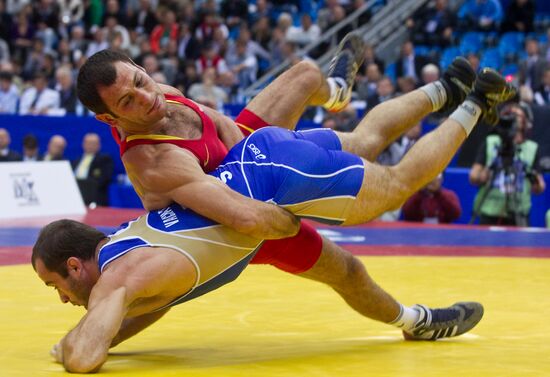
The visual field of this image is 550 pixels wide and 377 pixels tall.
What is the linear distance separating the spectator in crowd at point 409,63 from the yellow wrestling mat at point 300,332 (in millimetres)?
6429

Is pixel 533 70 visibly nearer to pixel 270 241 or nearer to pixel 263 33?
pixel 263 33

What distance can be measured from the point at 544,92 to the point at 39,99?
18.9 feet

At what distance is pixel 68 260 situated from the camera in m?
4.08

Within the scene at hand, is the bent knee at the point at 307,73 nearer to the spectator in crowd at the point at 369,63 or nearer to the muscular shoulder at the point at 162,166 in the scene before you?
the muscular shoulder at the point at 162,166

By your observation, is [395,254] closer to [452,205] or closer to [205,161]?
[452,205]

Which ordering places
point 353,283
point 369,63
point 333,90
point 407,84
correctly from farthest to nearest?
1. point 369,63
2. point 407,84
3. point 333,90
4. point 353,283

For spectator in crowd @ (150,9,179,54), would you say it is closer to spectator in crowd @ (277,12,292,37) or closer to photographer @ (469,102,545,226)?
spectator in crowd @ (277,12,292,37)

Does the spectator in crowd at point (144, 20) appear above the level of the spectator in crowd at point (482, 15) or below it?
below

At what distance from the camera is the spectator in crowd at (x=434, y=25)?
45.1 feet

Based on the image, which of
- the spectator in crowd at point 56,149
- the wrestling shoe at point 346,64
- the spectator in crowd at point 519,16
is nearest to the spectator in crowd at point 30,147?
the spectator in crowd at point 56,149

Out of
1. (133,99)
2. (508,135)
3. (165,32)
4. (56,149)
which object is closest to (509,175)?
(508,135)

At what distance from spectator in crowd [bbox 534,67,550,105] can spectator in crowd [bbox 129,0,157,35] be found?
617 cm

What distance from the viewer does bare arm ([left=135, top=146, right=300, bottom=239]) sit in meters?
4.03

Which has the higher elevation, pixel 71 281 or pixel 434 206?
Result: pixel 71 281
